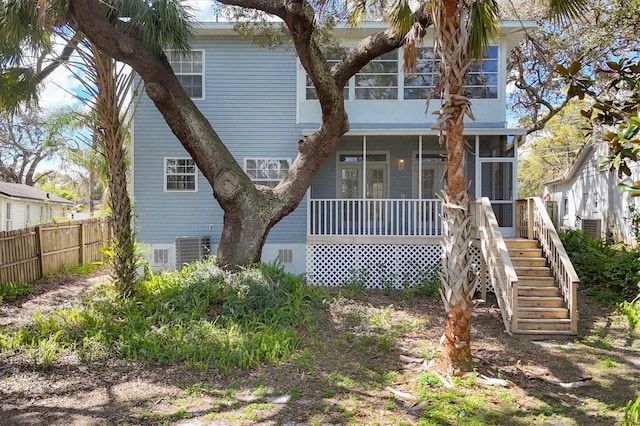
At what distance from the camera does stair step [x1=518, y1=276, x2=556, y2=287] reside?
8.41 metres

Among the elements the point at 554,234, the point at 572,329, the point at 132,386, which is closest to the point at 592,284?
the point at 554,234

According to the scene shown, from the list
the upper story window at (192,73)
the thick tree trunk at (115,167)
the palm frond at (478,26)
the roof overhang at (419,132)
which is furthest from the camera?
the upper story window at (192,73)

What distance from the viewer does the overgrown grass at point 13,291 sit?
369 inches

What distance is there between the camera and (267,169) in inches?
501

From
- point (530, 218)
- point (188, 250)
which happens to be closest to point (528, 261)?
point (530, 218)

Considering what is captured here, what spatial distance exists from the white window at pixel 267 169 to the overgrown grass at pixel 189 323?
4.62 m

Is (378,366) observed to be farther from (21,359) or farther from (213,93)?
(213,93)

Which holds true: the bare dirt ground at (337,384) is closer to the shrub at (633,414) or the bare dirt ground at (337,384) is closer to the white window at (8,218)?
the shrub at (633,414)

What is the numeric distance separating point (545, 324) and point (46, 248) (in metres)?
12.0

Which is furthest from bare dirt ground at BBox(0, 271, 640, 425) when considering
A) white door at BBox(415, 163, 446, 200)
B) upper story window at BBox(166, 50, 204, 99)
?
upper story window at BBox(166, 50, 204, 99)

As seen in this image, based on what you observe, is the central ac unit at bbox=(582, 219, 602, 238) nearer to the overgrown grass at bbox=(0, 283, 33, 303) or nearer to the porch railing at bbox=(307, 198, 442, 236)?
the porch railing at bbox=(307, 198, 442, 236)

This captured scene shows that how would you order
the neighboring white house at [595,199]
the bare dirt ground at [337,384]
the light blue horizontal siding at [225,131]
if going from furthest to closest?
1. the neighboring white house at [595,199]
2. the light blue horizontal siding at [225,131]
3. the bare dirt ground at [337,384]

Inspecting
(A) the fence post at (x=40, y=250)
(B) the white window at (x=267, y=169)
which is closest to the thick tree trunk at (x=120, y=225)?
(B) the white window at (x=267, y=169)

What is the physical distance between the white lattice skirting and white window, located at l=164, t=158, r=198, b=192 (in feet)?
12.8
